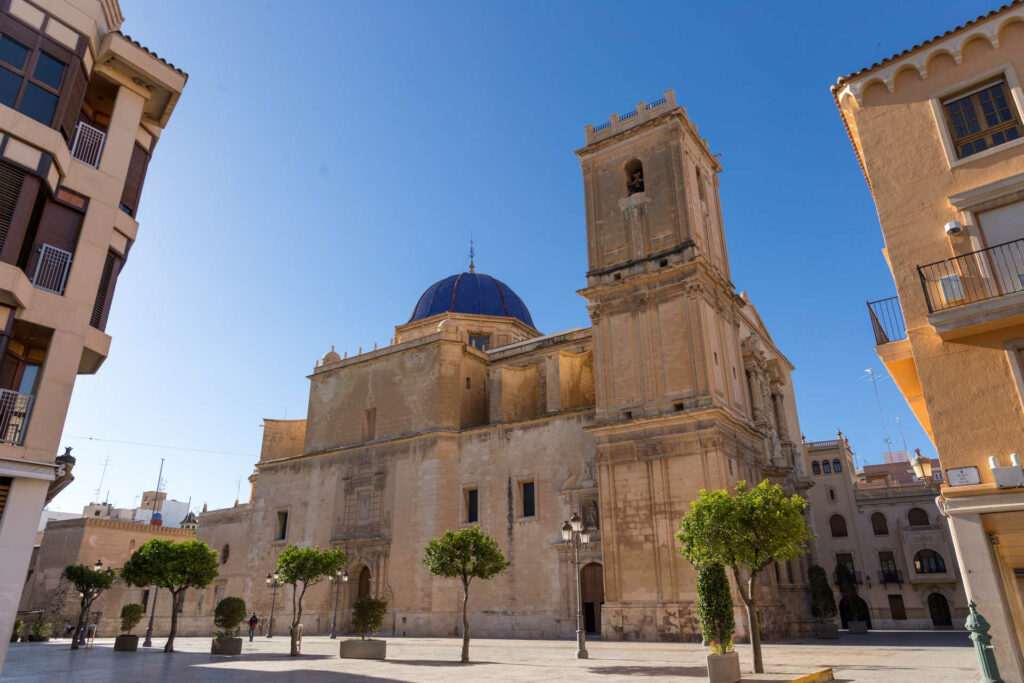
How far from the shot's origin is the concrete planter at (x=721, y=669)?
386 inches

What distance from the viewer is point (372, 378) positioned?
107 feet

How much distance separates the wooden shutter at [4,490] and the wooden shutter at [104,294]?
2.80m

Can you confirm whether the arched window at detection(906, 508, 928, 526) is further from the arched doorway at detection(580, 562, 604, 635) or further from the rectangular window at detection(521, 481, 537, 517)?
the rectangular window at detection(521, 481, 537, 517)

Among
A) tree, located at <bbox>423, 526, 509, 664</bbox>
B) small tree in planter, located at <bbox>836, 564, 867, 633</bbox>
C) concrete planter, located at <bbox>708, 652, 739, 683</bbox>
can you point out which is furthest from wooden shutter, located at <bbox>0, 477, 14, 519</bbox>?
small tree in planter, located at <bbox>836, 564, 867, 633</bbox>

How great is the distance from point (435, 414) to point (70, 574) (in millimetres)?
15307

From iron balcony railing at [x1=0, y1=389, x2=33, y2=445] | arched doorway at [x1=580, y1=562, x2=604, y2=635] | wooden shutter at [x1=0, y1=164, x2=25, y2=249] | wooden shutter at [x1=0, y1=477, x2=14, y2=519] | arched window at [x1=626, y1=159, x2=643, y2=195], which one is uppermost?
arched window at [x1=626, y1=159, x2=643, y2=195]

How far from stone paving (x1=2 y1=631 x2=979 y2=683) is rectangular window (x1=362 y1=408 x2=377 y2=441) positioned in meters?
13.5

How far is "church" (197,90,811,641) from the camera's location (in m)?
22.2

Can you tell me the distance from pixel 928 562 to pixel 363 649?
30405mm

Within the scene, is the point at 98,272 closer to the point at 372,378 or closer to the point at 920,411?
the point at 920,411

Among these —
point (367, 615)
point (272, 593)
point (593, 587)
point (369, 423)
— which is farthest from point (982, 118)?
point (272, 593)

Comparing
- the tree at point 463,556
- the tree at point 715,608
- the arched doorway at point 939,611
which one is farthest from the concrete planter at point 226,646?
the arched doorway at point 939,611

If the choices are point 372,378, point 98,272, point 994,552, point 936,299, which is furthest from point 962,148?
point 372,378

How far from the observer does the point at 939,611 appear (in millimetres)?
33219
